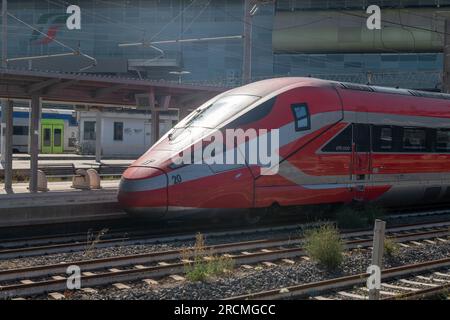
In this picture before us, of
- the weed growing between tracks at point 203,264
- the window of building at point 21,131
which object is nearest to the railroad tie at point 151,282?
the weed growing between tracks at point 203,264

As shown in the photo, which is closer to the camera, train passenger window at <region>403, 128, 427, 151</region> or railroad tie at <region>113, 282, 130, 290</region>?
railroad tie at <region>113, 282, 130, 290</region>

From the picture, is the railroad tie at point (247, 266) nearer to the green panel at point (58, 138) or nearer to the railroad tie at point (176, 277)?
the railroad tie at point (176, 277)

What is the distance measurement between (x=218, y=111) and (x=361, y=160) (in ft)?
12.7

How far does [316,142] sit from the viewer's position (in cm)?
1301

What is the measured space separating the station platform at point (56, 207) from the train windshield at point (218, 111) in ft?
10.9

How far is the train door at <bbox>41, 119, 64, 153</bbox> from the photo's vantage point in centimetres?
4009

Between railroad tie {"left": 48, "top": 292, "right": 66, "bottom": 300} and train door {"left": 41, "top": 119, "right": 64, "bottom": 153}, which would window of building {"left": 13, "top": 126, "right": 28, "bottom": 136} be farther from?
railroad tie {"left": 48, "top": 292, "right": 66, "bottom": 300}

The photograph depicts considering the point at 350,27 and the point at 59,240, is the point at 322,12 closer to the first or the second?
the point at 350,27

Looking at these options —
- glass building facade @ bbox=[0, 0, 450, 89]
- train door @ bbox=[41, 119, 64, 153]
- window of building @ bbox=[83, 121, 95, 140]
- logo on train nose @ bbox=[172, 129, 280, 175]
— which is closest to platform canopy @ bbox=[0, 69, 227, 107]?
Answer: logo on train nose @ bbox=[172, 129, 280, 175]

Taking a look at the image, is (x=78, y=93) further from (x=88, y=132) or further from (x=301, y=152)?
(x=88, y=132)

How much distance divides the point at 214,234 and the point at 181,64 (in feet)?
154

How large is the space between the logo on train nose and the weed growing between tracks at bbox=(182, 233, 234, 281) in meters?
2.19
